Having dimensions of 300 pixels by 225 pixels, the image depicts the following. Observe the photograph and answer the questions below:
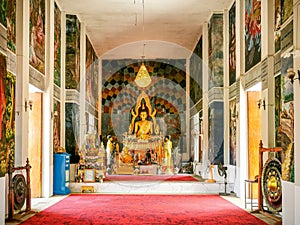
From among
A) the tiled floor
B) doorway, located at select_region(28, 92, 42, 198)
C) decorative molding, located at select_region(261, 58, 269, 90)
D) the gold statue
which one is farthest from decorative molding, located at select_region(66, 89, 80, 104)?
decorative molding, located at select_region(261, 58, 269, 90)

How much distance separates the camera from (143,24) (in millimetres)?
19438

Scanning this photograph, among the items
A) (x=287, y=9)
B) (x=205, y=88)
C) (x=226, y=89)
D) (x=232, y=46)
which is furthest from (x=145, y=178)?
(x=287, y=9)

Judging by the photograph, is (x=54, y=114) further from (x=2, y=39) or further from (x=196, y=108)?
(x=196, y=108)

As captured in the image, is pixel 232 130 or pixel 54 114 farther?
pixel 232 130

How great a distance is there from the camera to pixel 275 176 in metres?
10.0

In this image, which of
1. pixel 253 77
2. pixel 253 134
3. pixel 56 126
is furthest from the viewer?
pixel 56 126

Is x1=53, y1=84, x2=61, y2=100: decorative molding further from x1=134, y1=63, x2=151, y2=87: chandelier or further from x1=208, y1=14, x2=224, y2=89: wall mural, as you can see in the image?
x1=134, y1=63, x2=151, y2=87: chandelier

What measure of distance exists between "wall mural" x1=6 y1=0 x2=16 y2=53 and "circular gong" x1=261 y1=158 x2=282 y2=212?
19.2 feet

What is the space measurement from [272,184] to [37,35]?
7144mm

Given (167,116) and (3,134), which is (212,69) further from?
(3,134)

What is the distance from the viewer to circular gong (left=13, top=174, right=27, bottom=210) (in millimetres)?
10312

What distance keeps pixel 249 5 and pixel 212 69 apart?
427 cm

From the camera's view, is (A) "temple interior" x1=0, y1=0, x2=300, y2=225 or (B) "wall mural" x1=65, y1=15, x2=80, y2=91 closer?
(A) "temple interior" x1=0, y1=0, x2=300, y2=225

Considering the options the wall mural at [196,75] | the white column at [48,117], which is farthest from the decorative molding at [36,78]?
the wall mural at [196,75]
